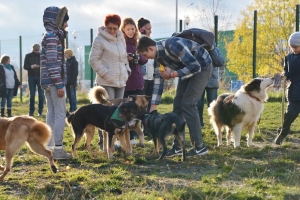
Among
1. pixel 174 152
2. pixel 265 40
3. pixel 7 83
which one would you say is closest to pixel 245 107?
pixel 174 152

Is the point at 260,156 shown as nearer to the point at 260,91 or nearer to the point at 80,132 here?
the point at 260,91

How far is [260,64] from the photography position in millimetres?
16766

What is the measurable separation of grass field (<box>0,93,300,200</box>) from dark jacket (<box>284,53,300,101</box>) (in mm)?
840

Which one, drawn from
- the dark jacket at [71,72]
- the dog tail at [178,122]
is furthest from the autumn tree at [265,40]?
the dog tail at [178,122]

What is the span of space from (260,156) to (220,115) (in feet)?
4.12

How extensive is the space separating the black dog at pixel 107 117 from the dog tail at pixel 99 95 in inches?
16.7

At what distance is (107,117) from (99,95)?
2.27 ft

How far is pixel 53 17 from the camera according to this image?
6340 millimetres

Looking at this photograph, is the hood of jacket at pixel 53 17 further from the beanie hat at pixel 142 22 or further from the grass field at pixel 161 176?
the beanie hat at pixel 142 22

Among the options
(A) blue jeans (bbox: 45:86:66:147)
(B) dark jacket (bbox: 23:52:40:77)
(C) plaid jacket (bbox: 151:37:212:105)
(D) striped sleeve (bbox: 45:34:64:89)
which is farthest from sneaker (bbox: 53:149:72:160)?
(B) dark jacket (bbox: 23:52:40:77)

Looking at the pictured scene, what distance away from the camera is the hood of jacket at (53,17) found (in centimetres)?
633

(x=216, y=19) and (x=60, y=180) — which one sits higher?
(x=216, y=19)

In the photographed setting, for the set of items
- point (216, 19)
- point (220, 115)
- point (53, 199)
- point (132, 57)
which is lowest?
point (53, 199)

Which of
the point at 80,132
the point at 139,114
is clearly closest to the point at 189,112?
the point at 139,114
